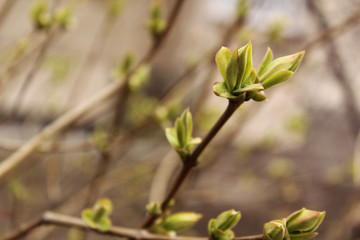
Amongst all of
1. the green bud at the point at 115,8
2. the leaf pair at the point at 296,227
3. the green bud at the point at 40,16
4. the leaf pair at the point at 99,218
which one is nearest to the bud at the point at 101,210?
the leaf pair at the point at 99,218

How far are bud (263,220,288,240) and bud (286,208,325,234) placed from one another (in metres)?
0.01

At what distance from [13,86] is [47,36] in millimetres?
1237

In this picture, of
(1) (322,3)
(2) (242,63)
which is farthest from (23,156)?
(1) (322,3)

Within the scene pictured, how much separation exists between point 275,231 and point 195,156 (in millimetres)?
63

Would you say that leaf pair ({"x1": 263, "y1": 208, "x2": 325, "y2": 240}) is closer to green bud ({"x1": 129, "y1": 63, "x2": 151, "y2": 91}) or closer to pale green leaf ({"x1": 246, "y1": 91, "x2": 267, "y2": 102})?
pale green leaf ({"x1": 246, "y1": 91, "x2": 267, "y2": 102})

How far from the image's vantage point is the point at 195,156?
0.69 ft

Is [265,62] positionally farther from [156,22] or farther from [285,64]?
[156,22]

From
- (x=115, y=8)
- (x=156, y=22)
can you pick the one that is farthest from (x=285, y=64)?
(x=115, y=8)

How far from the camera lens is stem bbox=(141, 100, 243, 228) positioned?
0.18 metres

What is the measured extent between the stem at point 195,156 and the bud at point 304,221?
7 cm

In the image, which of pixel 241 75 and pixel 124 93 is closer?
pixel 241 75

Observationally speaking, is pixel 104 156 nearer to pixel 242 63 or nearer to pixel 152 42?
pixel 152 42

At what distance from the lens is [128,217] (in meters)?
1.37

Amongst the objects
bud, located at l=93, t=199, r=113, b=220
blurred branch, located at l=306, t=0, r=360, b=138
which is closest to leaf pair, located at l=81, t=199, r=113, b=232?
bud, located at l=93, t=199, r=113, b=220
